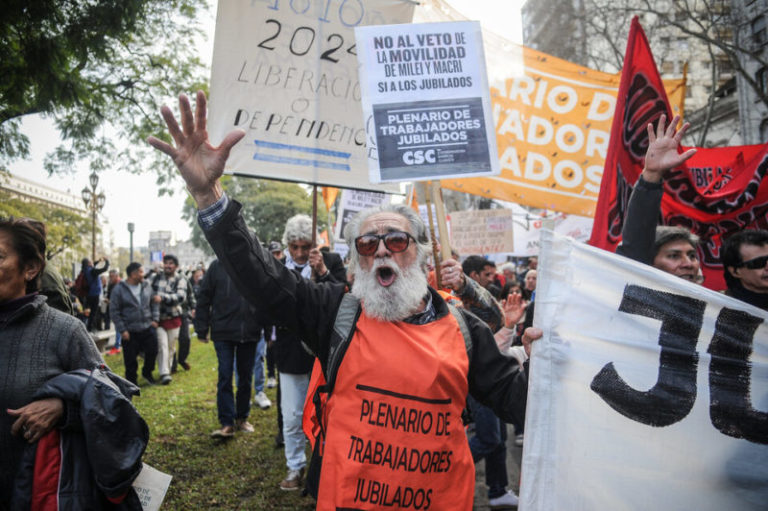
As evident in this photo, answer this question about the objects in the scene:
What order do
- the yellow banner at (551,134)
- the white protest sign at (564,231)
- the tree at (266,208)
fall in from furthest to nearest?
1. the tree at (266,208)
2. the white protest sign at (564,231)
3. the yellow banner at (551,134)

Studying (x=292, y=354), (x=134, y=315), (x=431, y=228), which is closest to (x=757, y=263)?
(x=431, y=228)

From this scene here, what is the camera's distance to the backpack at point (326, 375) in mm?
2021

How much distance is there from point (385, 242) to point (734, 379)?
1.40 metres

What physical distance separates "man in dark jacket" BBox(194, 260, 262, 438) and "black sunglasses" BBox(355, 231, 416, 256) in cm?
325

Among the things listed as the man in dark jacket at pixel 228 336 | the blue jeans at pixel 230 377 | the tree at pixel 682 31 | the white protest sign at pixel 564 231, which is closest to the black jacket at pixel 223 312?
the man in dark jacket at pixel 228 336

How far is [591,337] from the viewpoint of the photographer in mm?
1902

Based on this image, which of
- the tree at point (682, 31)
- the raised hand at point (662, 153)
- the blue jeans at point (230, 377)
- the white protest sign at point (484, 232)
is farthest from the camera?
the tree at point (682, 31)

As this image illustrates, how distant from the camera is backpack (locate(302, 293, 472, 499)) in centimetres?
202

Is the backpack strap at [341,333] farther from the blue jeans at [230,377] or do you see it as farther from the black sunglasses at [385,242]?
the blue jeans at [230,377]

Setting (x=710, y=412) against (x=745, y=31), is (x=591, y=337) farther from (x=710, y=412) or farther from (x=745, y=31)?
(x=745, y=31)

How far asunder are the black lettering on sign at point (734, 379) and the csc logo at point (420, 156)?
74.5 inches

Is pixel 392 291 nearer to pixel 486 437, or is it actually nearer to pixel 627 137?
pixel 486 437

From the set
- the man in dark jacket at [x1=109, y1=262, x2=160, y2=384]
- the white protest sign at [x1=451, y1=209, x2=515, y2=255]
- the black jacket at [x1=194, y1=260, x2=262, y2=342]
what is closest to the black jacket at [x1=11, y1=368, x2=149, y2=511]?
the black jacket at [x1=194, y1=260, x2=262, y2=342]

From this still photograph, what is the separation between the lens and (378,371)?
1959 millimetres
